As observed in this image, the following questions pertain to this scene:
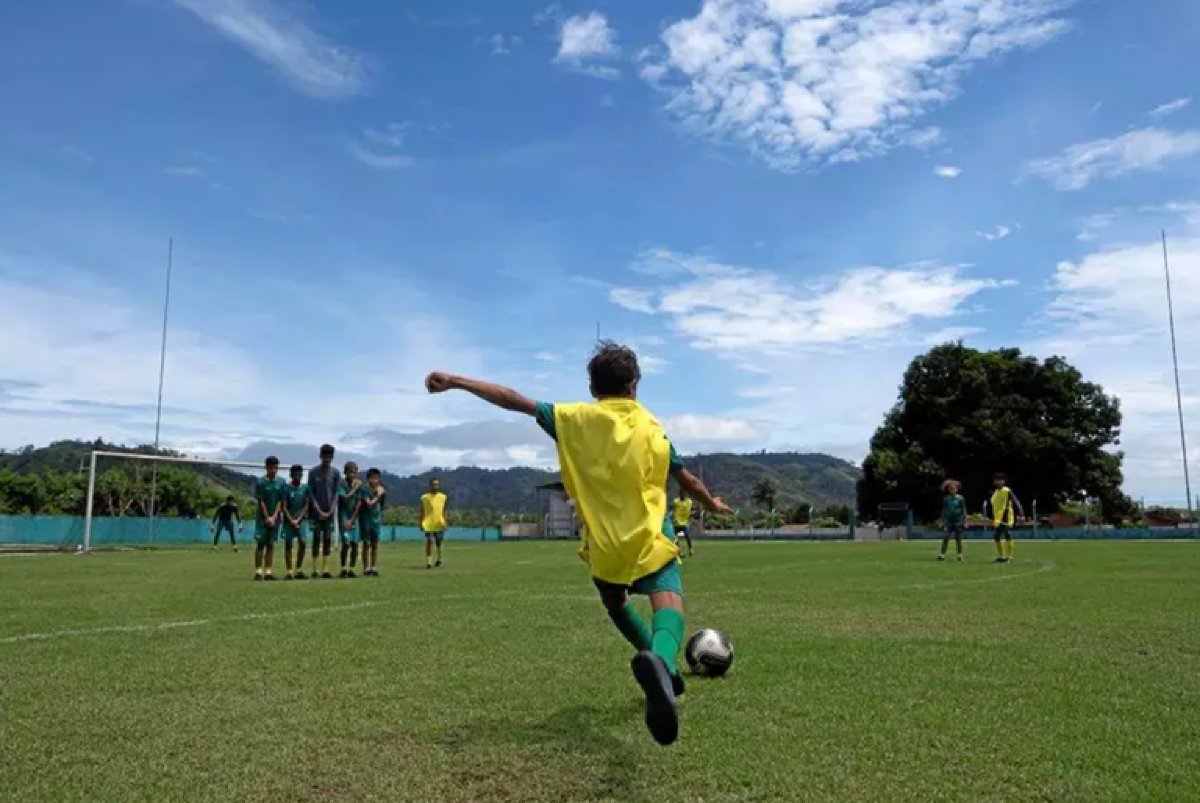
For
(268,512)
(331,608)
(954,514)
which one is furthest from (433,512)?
(954,514)

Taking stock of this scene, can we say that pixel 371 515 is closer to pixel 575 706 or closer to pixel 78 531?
pixel 575 706

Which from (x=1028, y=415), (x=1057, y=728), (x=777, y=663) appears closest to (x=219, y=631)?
(x=777, y=663)

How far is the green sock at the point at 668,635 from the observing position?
4.19 metres

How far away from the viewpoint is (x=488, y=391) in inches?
187

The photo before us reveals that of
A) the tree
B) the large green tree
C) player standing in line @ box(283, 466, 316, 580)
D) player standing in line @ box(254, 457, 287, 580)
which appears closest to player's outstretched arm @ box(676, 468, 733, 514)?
player standing in line @ box(254, 457, 287, 580)

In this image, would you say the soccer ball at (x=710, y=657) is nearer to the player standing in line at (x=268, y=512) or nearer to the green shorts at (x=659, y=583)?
the green shorts at (x=659, y=583)

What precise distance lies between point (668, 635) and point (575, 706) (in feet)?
3.69

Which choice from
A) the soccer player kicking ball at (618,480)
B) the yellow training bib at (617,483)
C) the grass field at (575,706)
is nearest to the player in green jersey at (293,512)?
the grass field at (575,706)

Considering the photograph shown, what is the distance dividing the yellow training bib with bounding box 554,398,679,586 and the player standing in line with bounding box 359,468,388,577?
13.0 meters

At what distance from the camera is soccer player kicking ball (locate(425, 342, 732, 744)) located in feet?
15.1

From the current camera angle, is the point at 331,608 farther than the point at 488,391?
Yes

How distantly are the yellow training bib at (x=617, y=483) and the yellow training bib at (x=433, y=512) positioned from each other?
17001 mm

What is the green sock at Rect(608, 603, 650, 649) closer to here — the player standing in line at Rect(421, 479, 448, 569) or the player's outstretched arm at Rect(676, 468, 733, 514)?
the player's outstretched arm at Rect(676, 468, 733, 514)

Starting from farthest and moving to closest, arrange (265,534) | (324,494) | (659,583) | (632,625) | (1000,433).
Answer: (1000,433), (324,494), (265,534), (632,625), (659,583)
